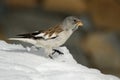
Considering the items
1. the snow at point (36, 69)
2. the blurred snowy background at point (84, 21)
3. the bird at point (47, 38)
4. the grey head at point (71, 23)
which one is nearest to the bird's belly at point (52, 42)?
the bird at point (47, 38)

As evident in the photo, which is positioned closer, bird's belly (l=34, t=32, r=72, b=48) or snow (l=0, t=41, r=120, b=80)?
snow (l=0, t=41, r=120, b=80)

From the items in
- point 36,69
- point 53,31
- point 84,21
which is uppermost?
point 84,21

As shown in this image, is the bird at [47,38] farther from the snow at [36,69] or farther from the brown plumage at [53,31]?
the snow at [36,69]

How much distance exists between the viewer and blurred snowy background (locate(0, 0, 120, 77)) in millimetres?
14242

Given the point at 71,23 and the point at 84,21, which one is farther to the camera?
the point at 84,21

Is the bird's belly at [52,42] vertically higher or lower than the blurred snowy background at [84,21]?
lower

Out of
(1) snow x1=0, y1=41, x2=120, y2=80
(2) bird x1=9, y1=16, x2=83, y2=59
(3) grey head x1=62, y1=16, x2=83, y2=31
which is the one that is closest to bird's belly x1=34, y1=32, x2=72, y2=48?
(2) bird x1=9, y1=16, x2=83, y2=59

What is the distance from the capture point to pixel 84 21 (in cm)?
1495

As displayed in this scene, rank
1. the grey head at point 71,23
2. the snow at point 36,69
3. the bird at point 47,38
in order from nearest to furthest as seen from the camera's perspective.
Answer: the snow at point 36,69 < the bird at point 47,38 < the grey head at point 71,23

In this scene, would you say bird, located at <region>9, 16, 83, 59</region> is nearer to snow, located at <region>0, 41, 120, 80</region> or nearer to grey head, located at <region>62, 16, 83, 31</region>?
grey head, located at <region>62, 16, 83, 31</region>

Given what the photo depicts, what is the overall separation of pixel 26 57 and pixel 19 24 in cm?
751

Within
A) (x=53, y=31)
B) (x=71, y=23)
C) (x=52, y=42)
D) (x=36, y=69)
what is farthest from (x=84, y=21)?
(x=36, y=69)

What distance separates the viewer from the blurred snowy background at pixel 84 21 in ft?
46.7

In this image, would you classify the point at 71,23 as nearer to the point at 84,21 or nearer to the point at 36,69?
the point at 36,69
